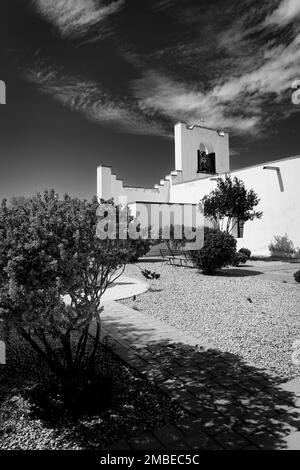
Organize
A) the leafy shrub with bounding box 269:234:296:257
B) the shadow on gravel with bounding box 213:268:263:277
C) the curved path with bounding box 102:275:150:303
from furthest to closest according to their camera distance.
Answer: the leafy shrub with bounding box 269:234:296:257
the shadow on gravel with bounding box 213:268:263:277
the curved path with bounding box 102:275:150:303

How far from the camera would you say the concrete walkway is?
3119mm

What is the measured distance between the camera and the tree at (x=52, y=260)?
3.08 m

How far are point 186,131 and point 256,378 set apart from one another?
27.0 meters

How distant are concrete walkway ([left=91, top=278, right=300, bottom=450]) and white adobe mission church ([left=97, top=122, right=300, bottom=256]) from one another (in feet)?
54.9

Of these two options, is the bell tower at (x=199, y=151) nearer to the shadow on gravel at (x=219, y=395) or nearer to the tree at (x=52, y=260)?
the shadow on gravel at (x=219, y=395)

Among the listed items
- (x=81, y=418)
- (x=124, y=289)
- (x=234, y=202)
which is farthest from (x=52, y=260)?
(x=234, y=202)

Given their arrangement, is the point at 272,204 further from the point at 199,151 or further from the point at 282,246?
the point at 199,151

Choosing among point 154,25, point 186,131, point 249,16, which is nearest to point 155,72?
point 154,25

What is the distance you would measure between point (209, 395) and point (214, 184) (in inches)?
882

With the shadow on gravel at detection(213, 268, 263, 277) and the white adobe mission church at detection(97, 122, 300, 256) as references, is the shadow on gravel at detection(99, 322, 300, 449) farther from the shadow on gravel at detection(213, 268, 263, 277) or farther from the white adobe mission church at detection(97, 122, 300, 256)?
the white adobe mission church at detection(97, 122, 300, 256)

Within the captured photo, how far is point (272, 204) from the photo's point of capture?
2122 centimetres

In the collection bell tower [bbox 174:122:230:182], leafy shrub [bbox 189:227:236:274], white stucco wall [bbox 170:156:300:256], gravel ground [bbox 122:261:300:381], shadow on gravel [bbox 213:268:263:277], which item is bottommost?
gravel ground [bbox 122:261:300:381]

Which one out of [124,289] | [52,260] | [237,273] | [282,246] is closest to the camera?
[52,260]

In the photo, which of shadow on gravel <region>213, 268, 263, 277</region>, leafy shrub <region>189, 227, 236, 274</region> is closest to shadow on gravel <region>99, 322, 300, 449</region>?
leafy shrub <region>189, 227, 236, 274</region>
